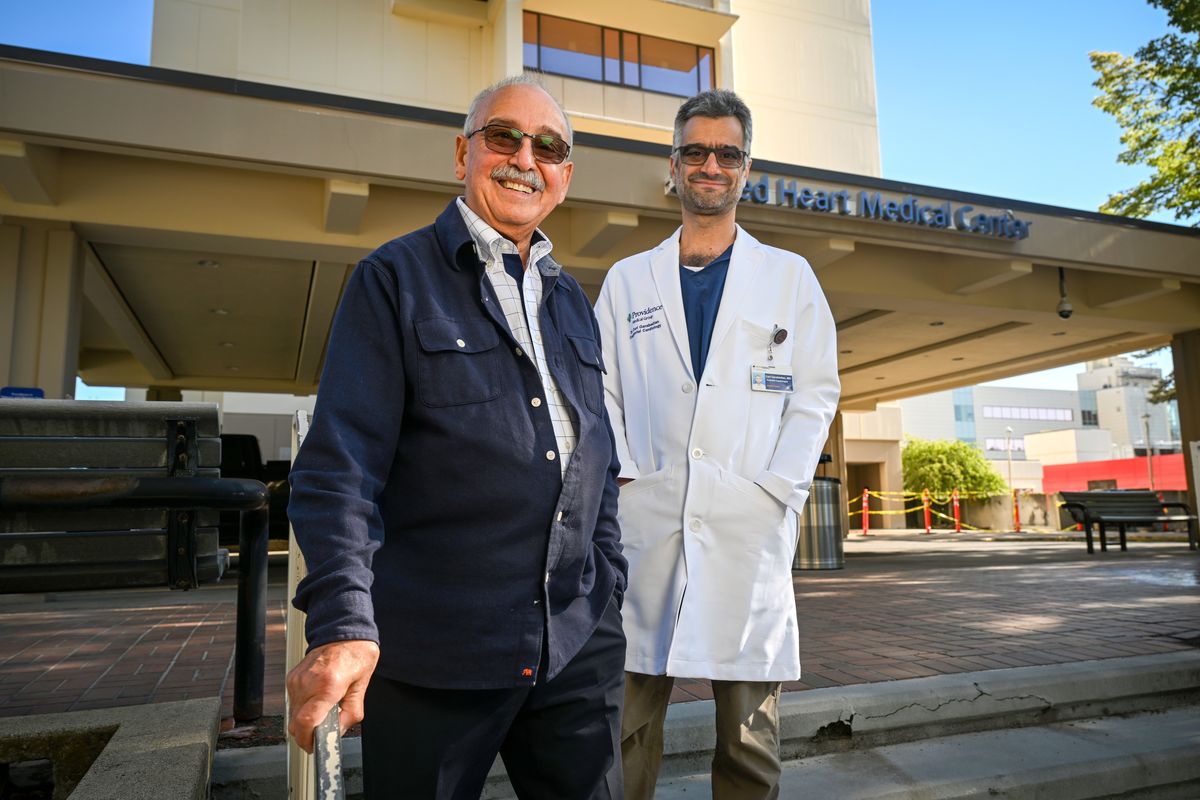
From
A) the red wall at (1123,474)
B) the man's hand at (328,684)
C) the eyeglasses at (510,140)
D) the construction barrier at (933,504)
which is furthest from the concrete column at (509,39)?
the red wall at (1123,474)

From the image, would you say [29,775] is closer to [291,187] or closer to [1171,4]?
[291,187]

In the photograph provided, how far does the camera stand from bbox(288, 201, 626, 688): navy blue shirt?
1.43 meters

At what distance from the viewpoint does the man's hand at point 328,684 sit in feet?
3.97

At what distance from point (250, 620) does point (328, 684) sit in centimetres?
230

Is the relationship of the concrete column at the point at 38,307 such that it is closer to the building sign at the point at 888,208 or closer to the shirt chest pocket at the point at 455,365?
the building sign at the point at 888,208

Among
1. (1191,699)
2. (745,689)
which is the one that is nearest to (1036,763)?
(1191,699)

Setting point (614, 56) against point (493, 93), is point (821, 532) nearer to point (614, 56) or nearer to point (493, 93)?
point (493, 93)

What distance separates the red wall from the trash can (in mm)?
27517

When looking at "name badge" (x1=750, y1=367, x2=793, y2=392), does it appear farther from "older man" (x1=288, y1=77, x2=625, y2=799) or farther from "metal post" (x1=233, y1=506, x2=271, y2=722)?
"metal post" (x1=233, y1=506, x2=271, y2=722)

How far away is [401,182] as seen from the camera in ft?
26.9

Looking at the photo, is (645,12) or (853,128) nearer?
(645,12)

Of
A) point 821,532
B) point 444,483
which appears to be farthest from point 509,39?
point 444,483

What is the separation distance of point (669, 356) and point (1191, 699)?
3455 mm

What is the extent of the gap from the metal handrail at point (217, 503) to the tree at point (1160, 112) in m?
18.4
